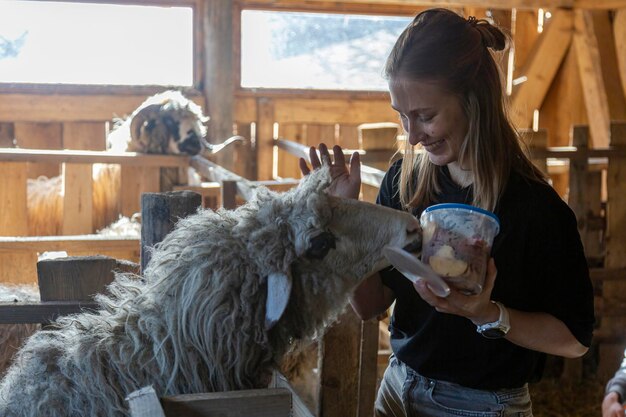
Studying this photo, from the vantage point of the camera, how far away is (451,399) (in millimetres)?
2006

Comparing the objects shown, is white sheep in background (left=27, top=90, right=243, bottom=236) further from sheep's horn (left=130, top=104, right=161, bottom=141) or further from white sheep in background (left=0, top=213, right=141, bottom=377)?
white sheep in background (left=0, top=213, right=141, bottom=377)

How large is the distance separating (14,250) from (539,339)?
3.57 m

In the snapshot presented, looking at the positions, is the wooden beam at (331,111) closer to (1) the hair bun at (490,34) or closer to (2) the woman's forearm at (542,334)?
(1) the hair bun at (490,34)

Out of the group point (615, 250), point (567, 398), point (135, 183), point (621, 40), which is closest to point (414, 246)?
point (567, 398)

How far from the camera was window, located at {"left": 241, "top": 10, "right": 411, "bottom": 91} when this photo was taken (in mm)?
9672

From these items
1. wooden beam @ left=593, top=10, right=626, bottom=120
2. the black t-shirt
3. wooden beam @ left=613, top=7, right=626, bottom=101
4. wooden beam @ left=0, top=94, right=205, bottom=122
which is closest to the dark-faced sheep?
the black t-shirt

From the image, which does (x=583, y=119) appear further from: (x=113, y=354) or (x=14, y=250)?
(x=113, y=354)

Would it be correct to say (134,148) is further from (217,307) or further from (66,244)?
(217,307)

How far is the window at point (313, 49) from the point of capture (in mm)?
9672

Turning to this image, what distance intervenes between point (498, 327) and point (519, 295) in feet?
0.73

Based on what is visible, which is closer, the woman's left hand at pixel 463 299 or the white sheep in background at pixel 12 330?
the woman's left hand at pixel 463 299

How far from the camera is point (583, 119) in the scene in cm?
887

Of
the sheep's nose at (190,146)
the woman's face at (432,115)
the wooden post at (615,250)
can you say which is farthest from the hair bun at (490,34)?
the sheep's nose at (190,146)

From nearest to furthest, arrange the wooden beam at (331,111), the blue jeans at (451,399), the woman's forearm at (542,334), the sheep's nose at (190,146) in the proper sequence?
the woman's forearm at (542,334)
the blue jeans at (451,399)
the sheep's nose at (190,146)
the wooden beam at (331,111)
